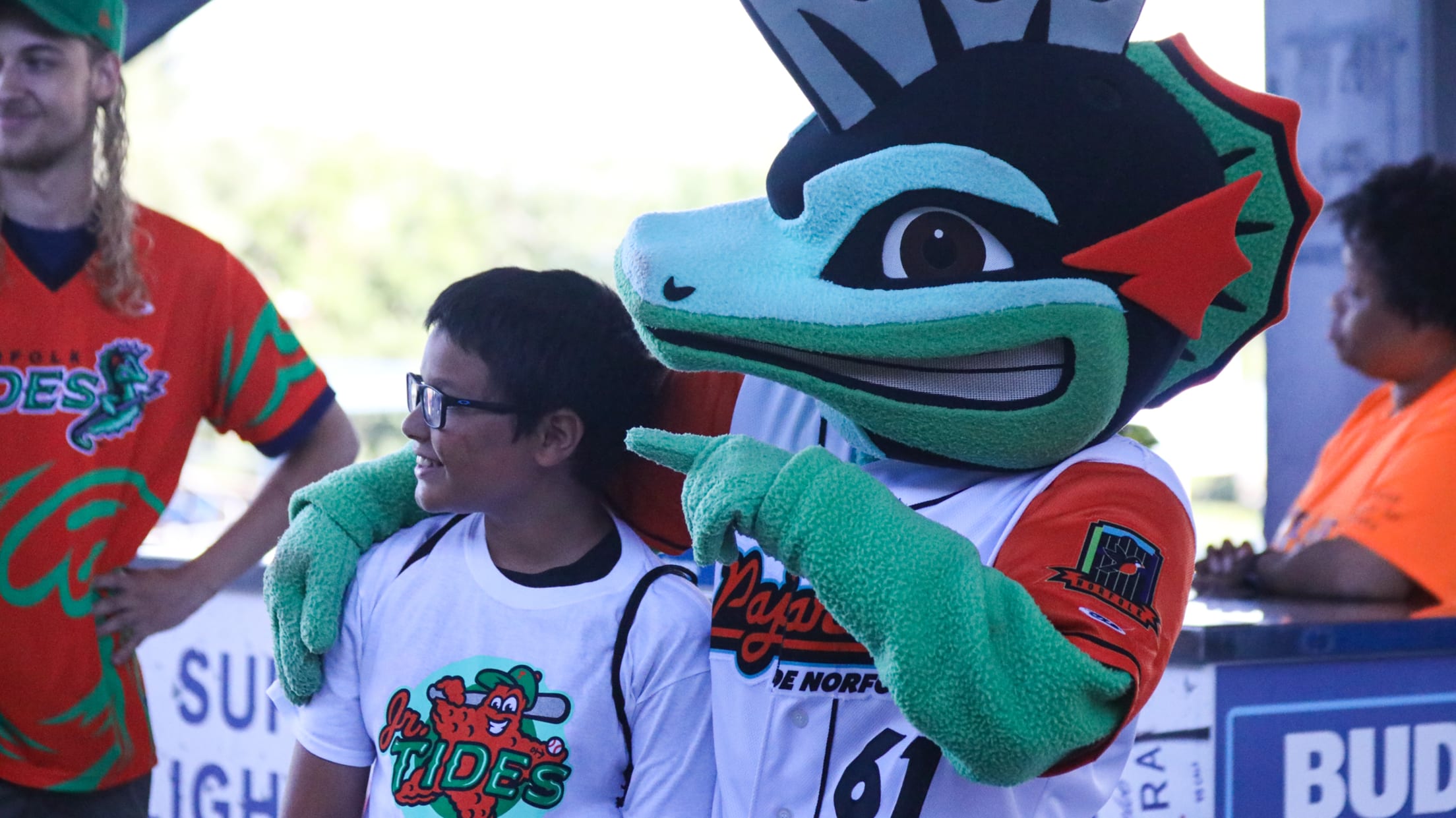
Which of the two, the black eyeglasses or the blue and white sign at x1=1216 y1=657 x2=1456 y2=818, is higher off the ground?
the black eyeglasses

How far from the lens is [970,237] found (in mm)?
1166

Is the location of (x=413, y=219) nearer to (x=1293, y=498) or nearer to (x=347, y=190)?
(x=347, y=190)

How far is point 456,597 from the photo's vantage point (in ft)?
5.30

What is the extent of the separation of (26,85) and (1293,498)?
10.8 ft

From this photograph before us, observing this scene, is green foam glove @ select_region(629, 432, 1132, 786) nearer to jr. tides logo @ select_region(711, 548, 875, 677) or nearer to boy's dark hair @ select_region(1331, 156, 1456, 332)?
jr. tides logo @ select_region(711, 548, 875, 677)

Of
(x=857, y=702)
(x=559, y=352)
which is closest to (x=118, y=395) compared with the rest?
(x=559, y=352)

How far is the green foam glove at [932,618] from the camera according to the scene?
1039 millimetres

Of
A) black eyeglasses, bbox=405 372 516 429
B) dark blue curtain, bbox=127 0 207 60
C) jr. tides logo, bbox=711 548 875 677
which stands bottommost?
jr. tides logo, bbox=711 548 875 677

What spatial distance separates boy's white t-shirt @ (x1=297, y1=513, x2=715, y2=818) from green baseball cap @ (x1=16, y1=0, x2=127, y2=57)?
42.0 inches

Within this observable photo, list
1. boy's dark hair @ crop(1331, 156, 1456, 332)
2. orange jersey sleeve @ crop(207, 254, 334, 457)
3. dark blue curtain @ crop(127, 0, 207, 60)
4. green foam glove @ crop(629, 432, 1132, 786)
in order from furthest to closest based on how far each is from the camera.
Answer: dark blue curtain @ crop(127, 0, 207, 60) < boy's dark hair @ crop(1331, 156, 1456, 332) < orange jersey sleeve @ crop(207, 254, 334, 457) < green foam glove @ crop(629, 432, 1132, 786)

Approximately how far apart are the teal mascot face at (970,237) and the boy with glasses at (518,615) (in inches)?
15.8

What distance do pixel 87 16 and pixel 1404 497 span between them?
244 centimetres

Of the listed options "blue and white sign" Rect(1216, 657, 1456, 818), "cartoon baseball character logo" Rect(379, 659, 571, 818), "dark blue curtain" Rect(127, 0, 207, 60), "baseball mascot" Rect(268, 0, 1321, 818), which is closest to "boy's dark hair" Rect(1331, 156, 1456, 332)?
"blue and white sign" Rect(1216, 657, 1456, 818)

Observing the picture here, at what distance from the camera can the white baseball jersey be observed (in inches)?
49.1
